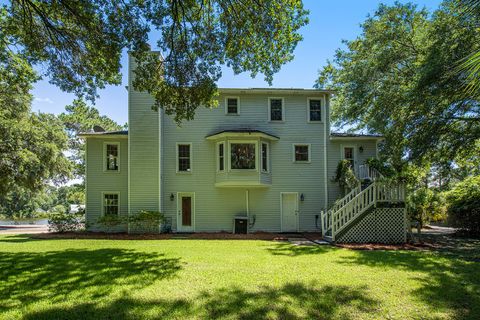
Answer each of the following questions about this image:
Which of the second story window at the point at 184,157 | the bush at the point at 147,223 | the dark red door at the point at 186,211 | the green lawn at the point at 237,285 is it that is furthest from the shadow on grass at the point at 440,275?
the second story window at the point at 184,157

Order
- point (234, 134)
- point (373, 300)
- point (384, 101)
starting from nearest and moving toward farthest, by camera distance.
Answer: point (373, 300) → point (384, 101) → point (234, 134)

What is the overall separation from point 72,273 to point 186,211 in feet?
32.3

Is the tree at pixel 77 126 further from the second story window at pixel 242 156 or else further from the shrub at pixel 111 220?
the second story window at pixel 242 156

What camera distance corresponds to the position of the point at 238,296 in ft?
17.2

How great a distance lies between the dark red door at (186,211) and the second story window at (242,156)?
3.17 m

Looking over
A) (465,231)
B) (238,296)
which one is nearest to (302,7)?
(238,296)

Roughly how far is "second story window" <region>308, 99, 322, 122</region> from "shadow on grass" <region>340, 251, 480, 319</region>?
29.8ft

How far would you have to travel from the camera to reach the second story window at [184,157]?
16.6 m

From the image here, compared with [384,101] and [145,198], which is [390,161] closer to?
[384,101]

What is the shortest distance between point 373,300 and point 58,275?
6.35 meters

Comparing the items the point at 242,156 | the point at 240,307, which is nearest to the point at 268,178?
the point at 242,156

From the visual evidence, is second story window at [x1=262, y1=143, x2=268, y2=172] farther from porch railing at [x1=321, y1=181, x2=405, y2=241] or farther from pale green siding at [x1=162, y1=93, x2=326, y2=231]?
porch railing at [x1=321, y1=181, x2=405, y2=241]

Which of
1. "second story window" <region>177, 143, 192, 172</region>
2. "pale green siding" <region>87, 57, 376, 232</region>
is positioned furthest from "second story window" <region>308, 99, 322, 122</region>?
"second story window" <region>177, 143, 192, 172</region>

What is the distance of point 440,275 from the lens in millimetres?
6809
